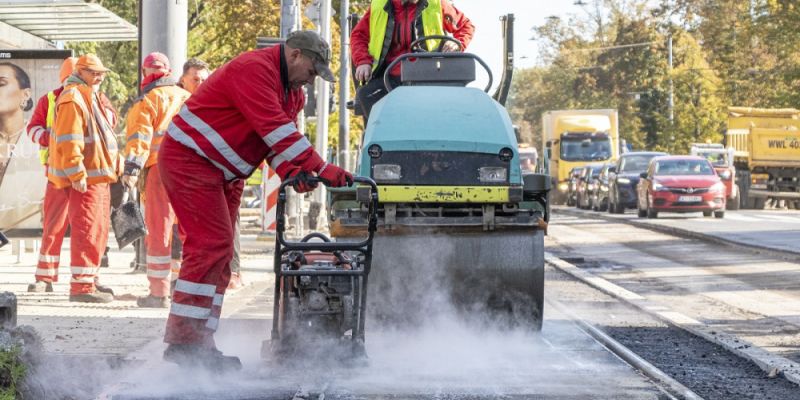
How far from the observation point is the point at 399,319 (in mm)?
8805

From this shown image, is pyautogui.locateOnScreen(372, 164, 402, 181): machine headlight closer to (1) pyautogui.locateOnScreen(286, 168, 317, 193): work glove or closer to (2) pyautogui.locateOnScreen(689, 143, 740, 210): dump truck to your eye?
(1) pyautogui.locateOnScreen(286, 168, 317, 193): work glove

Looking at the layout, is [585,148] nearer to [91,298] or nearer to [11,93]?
[11,93]

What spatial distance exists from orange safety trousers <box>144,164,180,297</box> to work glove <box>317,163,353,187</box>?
148 inches

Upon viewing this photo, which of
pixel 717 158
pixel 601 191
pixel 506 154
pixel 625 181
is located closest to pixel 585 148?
pixel 717 158

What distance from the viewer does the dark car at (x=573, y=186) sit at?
165ft

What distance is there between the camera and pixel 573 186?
51.1m

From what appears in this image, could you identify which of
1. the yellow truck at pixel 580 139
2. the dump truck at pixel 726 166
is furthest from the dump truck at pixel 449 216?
the yellow truck at pixel 580 139

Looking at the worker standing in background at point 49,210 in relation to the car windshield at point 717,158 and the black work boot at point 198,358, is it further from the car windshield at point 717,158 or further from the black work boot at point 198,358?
the car windshield at point 717,158

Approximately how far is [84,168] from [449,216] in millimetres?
3880

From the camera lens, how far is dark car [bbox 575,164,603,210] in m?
44.5

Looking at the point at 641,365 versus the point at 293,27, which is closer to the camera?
the point at 641,365

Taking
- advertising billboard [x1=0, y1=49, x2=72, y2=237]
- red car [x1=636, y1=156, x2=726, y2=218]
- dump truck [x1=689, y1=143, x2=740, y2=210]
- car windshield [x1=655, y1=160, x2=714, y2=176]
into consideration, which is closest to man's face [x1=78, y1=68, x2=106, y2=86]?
advertising billboard [x1=0, y1=49, x2=72, y2=237]

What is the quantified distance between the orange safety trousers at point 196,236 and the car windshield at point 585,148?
47.2 meters

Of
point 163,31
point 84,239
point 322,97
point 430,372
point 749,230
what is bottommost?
point 430,372
